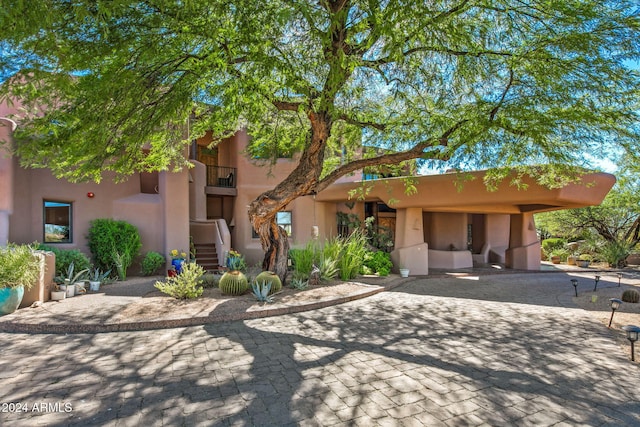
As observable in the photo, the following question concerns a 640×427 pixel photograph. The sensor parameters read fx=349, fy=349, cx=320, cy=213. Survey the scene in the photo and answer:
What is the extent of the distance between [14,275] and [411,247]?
470 inches

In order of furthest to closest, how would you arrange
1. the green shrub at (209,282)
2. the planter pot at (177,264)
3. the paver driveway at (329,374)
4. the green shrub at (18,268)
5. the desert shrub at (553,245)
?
the desert shrub at (553,245)
the planter pot at (177,264)
the green shrub at (209,282)
the green shrub at (18,268)
the paver driveway at (329,374)

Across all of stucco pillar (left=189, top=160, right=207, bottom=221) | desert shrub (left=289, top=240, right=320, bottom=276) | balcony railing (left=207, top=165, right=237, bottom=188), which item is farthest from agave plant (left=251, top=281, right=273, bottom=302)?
balcony railing (left=207, top=165, right=237, bottom=188)

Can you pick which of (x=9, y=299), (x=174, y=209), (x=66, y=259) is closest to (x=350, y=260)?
(x=174, y=209)

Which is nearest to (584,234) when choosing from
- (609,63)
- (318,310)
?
(609,63)

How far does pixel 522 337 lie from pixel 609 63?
506 cm

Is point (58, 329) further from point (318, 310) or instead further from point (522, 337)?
point (522, 337)

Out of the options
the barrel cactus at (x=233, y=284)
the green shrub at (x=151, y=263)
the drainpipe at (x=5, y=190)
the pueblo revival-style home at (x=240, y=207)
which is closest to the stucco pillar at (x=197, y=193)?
the pueblo revival-style home at (x=240, y=207)

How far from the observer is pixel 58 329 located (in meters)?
5.97

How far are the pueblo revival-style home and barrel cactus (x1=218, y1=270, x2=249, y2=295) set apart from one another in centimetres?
461

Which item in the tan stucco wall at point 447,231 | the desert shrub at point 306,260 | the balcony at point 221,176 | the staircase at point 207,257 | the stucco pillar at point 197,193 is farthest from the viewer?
the tan stucco wall at point 447,231

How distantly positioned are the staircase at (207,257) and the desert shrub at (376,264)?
19.2ft

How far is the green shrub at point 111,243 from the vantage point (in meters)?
11.2

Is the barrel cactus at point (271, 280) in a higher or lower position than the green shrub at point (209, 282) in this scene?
higher

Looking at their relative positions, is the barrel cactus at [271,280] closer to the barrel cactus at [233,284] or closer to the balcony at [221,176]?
the barrel cactus at [233,284]
